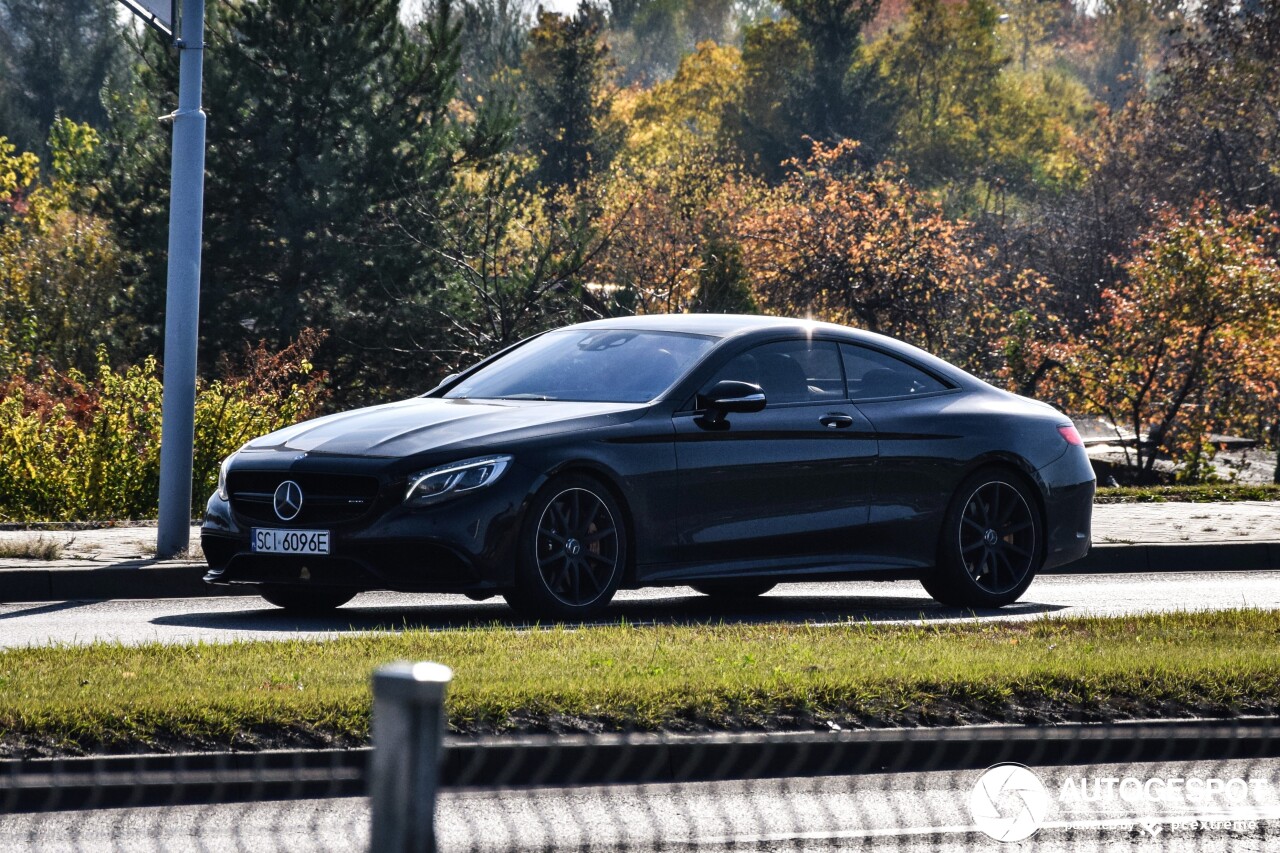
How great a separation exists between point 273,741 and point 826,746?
1.74 meters

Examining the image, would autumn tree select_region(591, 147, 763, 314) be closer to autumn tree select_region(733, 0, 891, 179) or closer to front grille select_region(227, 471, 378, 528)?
autumn tree select_region(733, 0, 891, 179)

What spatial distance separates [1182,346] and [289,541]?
651 inches

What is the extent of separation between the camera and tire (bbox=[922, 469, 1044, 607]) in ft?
35.2

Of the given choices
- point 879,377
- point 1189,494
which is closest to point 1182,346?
point 1189,494

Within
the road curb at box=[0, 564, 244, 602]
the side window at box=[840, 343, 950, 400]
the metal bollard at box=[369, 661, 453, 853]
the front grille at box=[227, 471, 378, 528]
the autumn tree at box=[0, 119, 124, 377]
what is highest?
the autumn tree at box=[0, 119, 124, 377]

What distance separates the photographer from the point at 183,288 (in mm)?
12109

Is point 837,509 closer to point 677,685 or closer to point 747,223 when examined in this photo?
point 677,685

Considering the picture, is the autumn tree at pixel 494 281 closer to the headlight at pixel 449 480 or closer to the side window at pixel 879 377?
the side window at pixel 879 377

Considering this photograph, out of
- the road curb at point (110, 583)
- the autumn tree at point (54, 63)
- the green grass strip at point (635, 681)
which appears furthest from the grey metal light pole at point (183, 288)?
the autumn tree at point (54, 63)

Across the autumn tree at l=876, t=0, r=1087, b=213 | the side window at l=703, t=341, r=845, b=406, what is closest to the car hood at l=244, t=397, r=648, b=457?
the side window at l=703, t=341, r=845, b=406

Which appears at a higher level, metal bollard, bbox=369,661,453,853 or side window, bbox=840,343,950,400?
side window, bbox=840,343,950,400

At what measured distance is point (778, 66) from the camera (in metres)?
76.7

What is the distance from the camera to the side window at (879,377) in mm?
10797

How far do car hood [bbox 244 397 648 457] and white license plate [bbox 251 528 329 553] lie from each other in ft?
1.33
